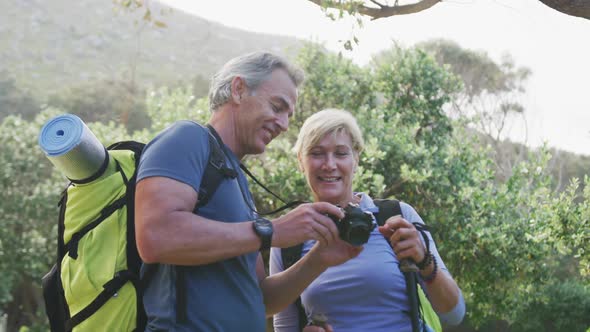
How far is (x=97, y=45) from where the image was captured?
5416cm

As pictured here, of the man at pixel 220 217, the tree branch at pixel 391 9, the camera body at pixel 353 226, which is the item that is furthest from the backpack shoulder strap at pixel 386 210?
the tree branch at pixel 391 9

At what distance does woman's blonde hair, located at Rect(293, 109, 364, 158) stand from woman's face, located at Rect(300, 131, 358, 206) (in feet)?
0.06

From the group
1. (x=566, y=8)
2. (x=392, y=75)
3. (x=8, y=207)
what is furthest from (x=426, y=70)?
(x=8, y=207)

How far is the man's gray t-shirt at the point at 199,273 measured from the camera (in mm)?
1763

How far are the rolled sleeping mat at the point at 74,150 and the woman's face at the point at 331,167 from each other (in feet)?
3.01

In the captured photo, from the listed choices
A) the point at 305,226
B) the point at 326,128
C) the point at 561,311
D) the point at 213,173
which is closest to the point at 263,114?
the point at 213,173

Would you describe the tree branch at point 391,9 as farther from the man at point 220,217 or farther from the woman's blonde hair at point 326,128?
the man at point 220,217

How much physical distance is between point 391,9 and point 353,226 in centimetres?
199

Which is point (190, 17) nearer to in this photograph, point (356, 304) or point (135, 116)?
point (135, 116)

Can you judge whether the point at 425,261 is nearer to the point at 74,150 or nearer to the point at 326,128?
the point at 326,128

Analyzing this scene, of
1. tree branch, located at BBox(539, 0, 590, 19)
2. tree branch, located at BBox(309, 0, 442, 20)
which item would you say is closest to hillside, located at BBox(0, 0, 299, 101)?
tree branch, located at BBox(309, 0, 442, 20)

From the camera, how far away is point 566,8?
279 centimetres

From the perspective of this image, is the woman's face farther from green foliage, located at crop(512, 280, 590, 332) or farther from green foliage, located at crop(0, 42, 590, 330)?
green foliage, located at crop(512, 280, 590, 332)

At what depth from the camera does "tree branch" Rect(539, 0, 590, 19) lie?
9.03ft
